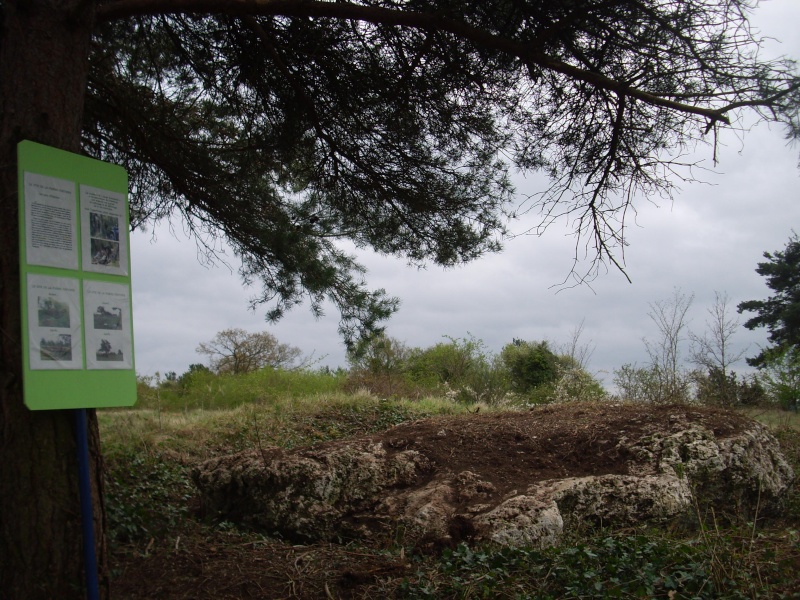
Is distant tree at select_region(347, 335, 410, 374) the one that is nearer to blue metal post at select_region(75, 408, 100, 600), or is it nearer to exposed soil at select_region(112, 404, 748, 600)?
exposed soil at select_region(112, 404, 748, 600)

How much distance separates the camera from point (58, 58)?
9.71ft

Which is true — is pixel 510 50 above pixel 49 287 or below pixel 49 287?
above

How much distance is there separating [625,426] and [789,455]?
9.83 feet

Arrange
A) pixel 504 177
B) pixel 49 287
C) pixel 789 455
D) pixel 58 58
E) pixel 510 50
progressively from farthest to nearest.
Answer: pixel 789 455 → pixel 504 177 → pixel 510 50 → pixel 58 58 → pixel 49 287

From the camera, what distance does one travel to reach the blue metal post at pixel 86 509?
258cm

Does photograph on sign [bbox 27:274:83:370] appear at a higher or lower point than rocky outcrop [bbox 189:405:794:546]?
higher

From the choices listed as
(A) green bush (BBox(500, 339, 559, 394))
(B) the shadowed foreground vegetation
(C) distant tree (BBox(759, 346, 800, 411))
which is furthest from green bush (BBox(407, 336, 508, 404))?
(B) the shadowed foreground vegetation

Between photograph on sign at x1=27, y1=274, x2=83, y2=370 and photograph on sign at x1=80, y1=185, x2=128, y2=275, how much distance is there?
0.50 ft

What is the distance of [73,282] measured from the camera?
104 inches

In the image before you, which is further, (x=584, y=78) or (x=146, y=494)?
(x=146, y=494)

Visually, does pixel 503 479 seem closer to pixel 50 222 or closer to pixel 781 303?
pixel 50 222

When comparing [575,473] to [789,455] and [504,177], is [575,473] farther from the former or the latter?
[789,455]

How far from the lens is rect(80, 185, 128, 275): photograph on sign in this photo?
273 centimetres

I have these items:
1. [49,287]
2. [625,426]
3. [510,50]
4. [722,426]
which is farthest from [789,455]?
[49,287]
